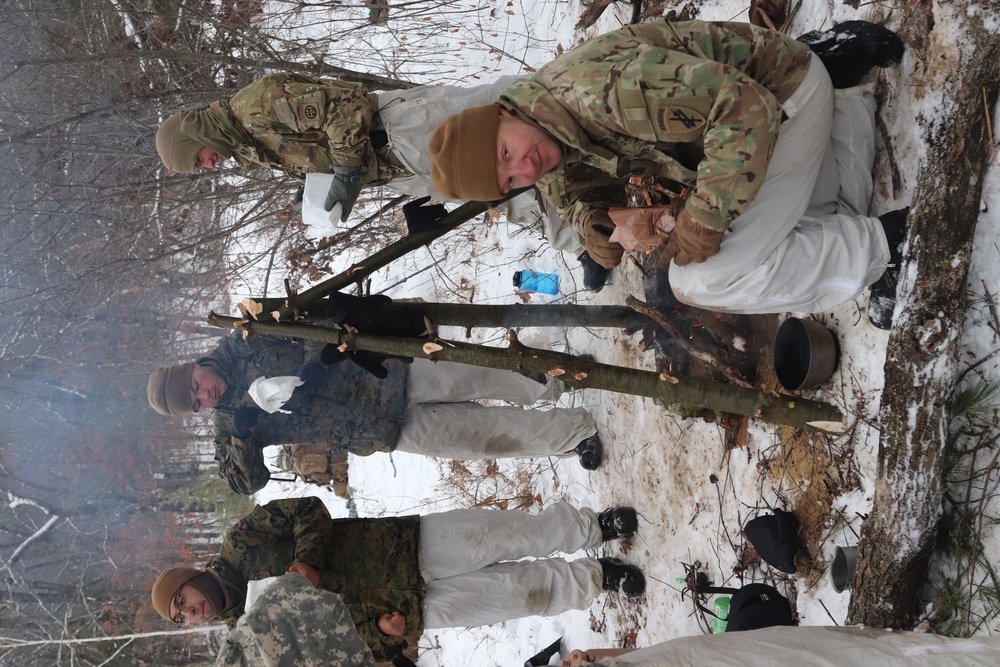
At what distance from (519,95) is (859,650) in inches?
81.0

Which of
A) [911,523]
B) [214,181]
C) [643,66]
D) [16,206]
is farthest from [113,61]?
[911,523]

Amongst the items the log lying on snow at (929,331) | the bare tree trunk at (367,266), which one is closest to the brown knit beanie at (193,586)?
the bare tree trunk at (367,266)

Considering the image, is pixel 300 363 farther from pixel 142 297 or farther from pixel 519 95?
pixel 142 297

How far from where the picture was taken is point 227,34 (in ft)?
17.6

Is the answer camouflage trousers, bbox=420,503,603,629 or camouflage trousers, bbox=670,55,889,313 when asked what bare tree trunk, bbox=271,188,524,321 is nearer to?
camouflage trousers, bbox=670,55,889,313

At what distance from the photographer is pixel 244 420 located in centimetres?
363

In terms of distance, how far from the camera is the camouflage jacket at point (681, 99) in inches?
77.2

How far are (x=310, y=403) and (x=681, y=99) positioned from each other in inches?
104

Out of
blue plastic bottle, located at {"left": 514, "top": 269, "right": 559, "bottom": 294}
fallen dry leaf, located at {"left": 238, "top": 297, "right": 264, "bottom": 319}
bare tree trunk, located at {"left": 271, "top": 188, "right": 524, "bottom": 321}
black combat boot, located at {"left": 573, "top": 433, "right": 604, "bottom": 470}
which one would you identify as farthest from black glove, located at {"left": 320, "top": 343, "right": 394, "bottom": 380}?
blue plastic bottle, located at {"left": 514, "top": 269, "right": 559, "bottom": 294}

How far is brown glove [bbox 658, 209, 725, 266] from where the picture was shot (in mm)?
2158

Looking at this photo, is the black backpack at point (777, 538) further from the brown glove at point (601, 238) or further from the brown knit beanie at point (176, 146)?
the brown knit beanie at point (176, 146)

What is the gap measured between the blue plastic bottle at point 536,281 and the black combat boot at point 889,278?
3.10 meters

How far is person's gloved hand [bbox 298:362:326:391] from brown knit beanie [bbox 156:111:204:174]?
1.26 meters

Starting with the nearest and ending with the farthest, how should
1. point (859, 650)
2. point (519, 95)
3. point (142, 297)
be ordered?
point (859, 650)
point (519, 95)
point (142, 297)
